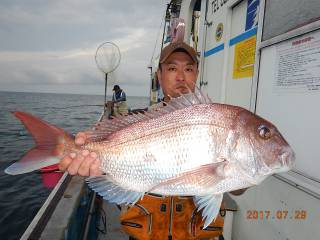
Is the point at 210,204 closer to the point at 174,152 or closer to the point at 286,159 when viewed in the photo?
the point at 174,152

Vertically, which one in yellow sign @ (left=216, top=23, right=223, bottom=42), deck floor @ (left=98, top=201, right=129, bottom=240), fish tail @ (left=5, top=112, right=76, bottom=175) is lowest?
deck floor @ (left=98, top=201, right=129, bottom=240)

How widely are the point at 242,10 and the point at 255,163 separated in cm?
287

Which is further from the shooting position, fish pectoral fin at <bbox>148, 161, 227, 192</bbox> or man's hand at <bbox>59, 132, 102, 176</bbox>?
man's hand at <bbox>59, 132, 102, 176</bbox>

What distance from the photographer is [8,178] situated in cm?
1015

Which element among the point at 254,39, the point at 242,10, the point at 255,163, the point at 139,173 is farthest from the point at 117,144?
the point at 242,10

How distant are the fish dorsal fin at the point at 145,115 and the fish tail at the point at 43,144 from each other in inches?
7.7

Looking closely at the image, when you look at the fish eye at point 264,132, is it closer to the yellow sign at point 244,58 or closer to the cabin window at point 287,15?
the cabin window at point 287,15

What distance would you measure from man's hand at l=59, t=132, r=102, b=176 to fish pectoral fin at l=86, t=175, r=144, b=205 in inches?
2.2

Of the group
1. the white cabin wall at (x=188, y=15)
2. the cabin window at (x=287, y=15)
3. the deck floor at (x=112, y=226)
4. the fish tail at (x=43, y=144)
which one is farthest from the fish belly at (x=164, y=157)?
the white cabin wall at (x=188, y=15)
